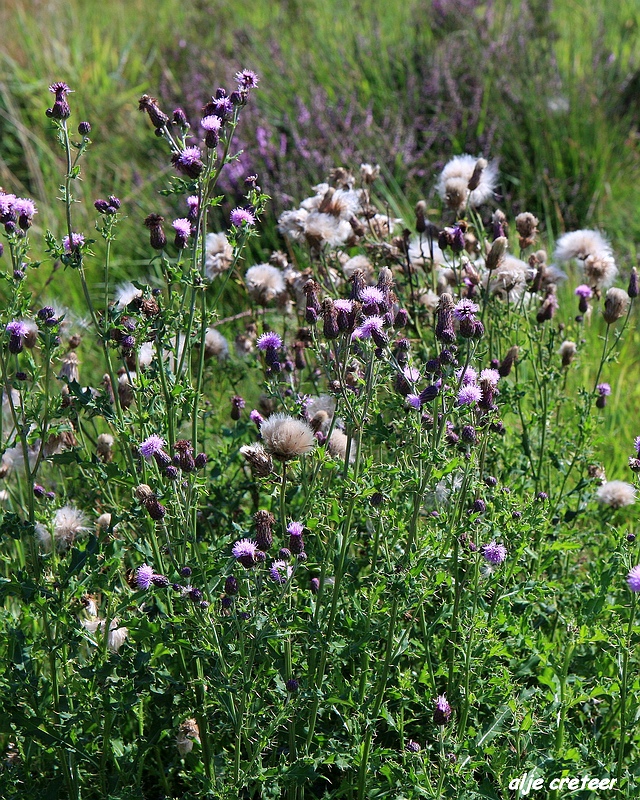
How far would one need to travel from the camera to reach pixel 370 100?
522 cm

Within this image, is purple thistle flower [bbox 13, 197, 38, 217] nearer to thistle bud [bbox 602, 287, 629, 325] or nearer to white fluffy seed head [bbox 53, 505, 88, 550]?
white fluffy seed head [bbox 53, 505, 88, 550]

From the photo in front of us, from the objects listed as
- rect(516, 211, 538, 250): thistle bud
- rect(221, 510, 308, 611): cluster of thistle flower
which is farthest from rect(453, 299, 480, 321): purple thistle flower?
rect(516, 211, 538, 250): thistle bud

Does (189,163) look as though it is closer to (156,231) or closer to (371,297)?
(156,231)

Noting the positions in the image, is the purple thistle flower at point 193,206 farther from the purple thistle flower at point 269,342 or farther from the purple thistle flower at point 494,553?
the purple thistle flower at point 494,553

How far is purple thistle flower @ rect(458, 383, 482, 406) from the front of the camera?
186cm

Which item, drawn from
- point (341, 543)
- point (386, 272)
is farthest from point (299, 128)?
point (341, 543)

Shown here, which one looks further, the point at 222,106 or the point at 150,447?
the point at 222,106

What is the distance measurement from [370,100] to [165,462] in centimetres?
388

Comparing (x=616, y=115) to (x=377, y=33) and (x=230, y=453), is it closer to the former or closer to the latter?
(x=377, y=33)

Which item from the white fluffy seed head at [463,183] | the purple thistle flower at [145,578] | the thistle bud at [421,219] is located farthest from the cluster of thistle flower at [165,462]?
the white fluffy seed head at [463,183]

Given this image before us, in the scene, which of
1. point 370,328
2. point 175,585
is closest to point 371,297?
point 370,328

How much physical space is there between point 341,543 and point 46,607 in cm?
65

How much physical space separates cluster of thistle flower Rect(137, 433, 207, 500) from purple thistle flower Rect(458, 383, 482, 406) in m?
0.53

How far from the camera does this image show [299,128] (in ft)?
16.5
